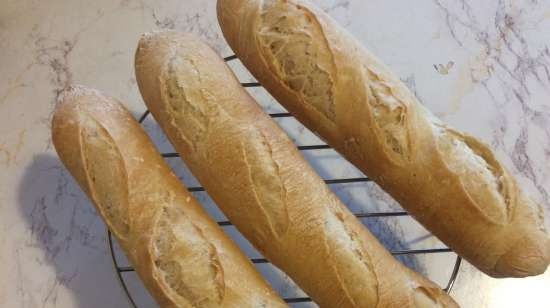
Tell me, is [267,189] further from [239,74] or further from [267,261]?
[239,74]

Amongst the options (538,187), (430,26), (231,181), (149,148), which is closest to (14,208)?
(149,148)

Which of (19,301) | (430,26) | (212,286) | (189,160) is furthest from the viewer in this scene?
(430,26)

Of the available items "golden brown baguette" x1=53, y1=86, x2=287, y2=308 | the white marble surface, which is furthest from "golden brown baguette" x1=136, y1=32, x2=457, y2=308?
the white marble surface

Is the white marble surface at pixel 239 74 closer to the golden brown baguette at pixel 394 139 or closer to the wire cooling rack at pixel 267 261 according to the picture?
the wire cooling rack at pixel 267 261

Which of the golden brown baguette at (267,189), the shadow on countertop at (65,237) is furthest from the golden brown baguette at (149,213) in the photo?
the shadow on countertop at (65,237)

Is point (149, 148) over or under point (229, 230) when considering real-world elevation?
over

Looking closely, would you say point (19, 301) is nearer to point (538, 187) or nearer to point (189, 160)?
point (189, 160)

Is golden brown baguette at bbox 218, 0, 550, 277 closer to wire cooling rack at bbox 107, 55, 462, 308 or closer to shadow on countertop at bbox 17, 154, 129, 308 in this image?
wire cooling rack at bbox 107, 55, 462, 308
